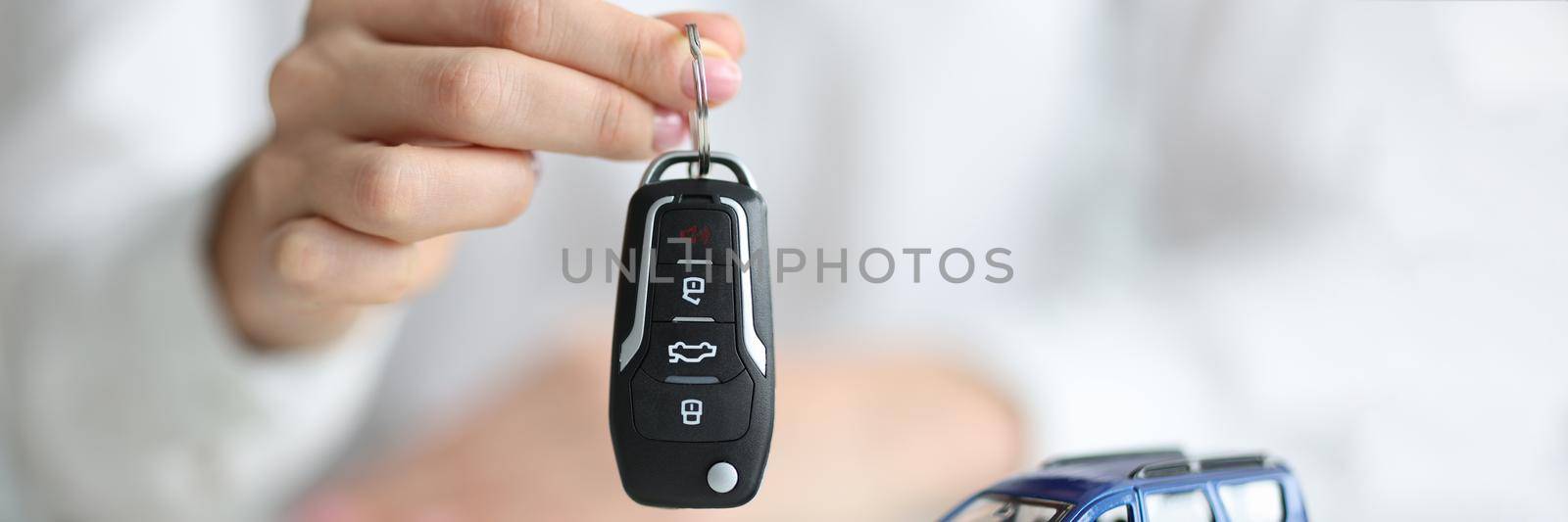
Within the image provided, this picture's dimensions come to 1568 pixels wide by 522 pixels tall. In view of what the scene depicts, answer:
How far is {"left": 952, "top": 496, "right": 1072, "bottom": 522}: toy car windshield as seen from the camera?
57 centimetres

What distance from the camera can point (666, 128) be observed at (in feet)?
A: 2.72

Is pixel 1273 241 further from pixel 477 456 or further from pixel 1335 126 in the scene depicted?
pixel 477 456

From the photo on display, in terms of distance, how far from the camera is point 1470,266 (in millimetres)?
1301

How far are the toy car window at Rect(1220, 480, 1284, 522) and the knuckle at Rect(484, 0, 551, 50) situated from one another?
0.58 m

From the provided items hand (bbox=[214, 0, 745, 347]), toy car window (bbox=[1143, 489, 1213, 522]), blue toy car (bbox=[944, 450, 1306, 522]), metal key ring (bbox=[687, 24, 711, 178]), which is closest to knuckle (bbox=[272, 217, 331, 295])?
hand (bbox=[214, 0, 745, 347])

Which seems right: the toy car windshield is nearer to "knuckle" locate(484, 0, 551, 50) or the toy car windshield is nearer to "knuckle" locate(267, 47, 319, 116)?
"knuckle" locate(484, 0, 551, 50)

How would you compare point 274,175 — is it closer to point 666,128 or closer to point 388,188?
point 388,188

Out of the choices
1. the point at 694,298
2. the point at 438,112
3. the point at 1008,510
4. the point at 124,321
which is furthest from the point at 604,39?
the point at 124,321

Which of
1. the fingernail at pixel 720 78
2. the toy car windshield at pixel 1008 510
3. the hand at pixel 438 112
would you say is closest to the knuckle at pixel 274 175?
the hand at pixel 438 112

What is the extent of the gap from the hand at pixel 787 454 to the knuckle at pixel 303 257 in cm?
35

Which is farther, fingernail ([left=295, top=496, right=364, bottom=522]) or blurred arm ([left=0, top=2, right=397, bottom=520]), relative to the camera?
fingernail ([left=295, top=496, right=364, bottom=522])

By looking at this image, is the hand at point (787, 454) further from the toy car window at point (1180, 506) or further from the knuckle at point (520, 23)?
the knuckle at point (520, 23)

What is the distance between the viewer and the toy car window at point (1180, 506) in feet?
1.98

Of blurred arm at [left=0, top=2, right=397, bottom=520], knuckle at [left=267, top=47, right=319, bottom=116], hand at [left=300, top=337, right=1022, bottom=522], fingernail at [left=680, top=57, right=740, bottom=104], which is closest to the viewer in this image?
fingernail at [left=680, top=57, right=740, bottom=104]
